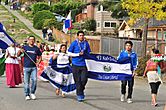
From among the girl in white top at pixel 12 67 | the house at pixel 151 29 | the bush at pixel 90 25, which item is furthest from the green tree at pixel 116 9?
the girl in white top at pixel 12 67

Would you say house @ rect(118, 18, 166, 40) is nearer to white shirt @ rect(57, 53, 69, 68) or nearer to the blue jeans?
white shirt @ rect(57, 53, 69, 68)

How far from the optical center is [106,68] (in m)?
14.0

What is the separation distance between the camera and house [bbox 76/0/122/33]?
6681 centimetres

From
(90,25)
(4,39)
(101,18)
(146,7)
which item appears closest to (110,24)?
(101,18)

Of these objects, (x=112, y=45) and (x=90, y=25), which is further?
(x=90, y=25)

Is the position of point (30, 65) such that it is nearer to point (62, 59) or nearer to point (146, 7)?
point (62, 59)

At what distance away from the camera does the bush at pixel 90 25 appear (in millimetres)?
66787

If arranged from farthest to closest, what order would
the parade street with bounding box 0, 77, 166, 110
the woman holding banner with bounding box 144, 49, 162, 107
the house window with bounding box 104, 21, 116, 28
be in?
the house window with bounding box 104, 21, 116, 28 → the woman holding banner with bounding box 144, 49, 162, 107 → the parade street with bounding box 0, 77, 166, 110

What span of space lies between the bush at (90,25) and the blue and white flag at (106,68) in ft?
172

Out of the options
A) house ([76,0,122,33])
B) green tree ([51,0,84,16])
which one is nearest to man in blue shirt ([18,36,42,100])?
house ([76,0,122,33])

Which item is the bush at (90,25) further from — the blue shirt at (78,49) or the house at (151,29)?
the blue shirt at (78,49)

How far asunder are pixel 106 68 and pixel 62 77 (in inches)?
52.6

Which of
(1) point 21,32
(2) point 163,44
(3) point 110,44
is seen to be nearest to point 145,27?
(2) point 163,44

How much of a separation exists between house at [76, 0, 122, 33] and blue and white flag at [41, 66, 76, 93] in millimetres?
51244
